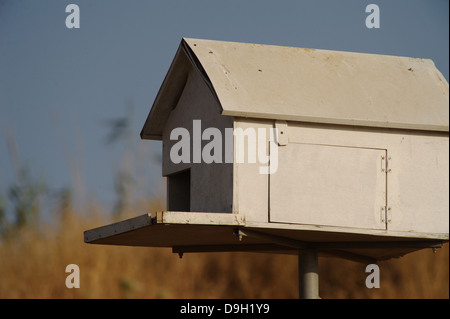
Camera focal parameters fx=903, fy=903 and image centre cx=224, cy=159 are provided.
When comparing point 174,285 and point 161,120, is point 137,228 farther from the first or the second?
point 174,285

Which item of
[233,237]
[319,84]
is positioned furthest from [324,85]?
[233,237]

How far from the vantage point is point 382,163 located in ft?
27.4

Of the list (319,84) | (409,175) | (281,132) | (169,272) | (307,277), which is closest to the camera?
(281,132)

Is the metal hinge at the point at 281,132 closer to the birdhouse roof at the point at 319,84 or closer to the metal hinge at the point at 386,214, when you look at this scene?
the birdhouse roof at the point at 319,84

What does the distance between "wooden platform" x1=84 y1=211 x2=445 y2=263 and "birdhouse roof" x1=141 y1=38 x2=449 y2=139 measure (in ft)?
3.27

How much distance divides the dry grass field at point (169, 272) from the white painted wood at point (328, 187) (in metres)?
6.61

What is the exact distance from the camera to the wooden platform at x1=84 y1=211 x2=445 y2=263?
25.5 ft

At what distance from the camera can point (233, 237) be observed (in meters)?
8.77

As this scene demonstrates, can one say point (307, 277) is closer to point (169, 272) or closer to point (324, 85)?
point (324, 85)

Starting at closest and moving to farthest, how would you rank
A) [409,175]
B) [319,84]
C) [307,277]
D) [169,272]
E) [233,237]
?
1. [409,175]
2. [319,84]
3. [233,237]
4. [307,277]
5. [169,272]

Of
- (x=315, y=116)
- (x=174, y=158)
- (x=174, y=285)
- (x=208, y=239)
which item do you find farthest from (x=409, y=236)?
(x=174, y=285)

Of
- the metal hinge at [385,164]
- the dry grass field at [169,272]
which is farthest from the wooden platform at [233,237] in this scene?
the dry grass field at [169,272]

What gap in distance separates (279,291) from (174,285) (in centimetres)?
201

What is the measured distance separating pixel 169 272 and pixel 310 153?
26.4 feet
